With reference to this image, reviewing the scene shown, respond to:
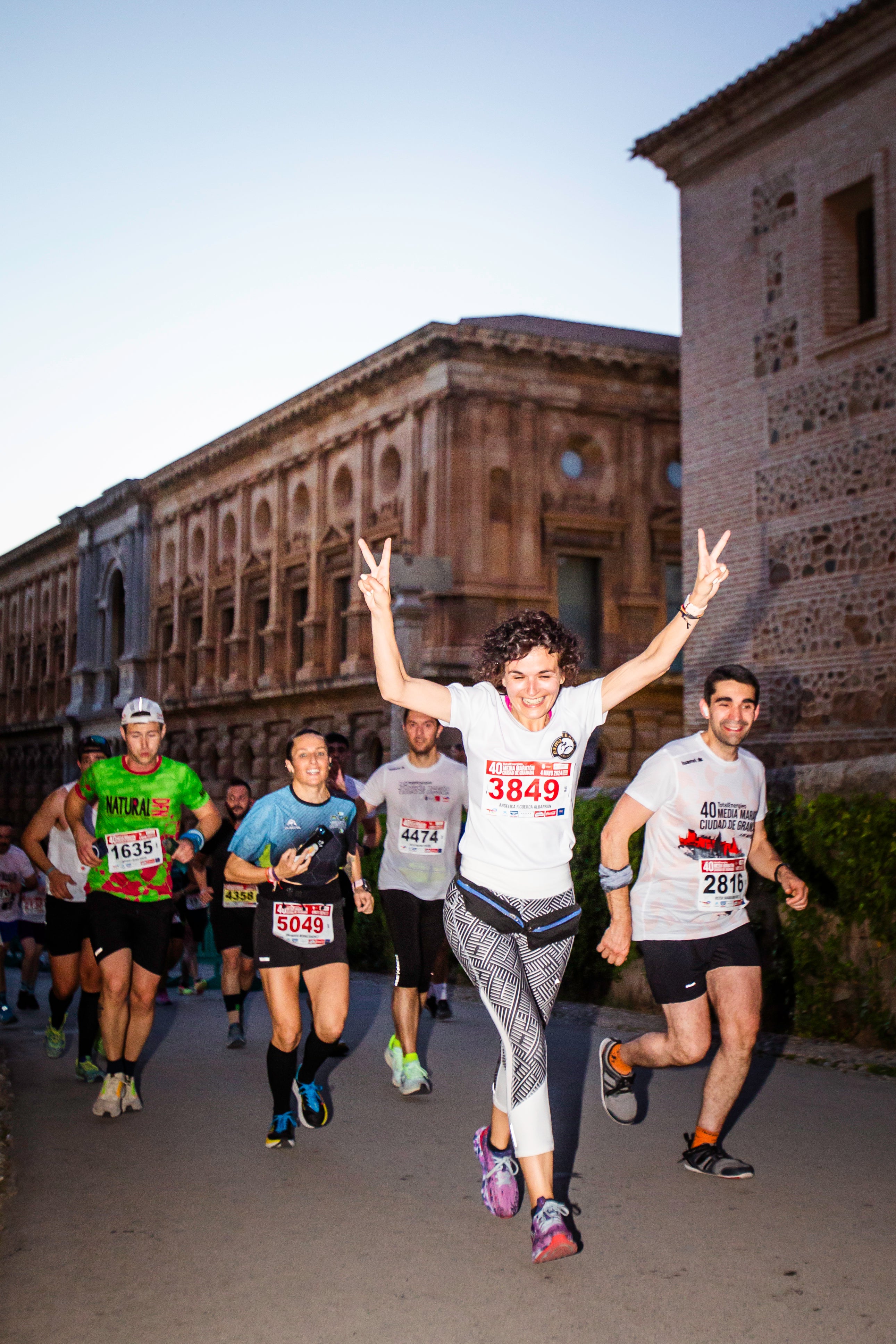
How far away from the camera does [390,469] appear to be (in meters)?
39.8

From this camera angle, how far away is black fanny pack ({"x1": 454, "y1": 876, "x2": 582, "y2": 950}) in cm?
521

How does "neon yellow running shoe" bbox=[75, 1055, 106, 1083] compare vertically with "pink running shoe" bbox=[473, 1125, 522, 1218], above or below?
below

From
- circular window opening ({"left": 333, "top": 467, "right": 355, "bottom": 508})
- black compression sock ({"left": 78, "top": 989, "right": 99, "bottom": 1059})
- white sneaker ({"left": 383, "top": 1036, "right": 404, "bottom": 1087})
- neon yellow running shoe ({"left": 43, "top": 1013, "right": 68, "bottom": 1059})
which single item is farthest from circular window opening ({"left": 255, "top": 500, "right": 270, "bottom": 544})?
white sneaker ({"left": 383, "top": 1036, "right": 404, "bottom": 1087})

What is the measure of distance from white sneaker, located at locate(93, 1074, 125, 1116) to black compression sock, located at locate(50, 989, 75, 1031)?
7.77 ft

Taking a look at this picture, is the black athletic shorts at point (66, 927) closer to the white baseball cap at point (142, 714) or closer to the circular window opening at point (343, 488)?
Result: the white baseball cap at point (142, 714)

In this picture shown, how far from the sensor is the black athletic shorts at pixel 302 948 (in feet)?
22.7

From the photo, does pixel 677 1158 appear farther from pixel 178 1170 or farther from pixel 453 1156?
pixel 178 1170

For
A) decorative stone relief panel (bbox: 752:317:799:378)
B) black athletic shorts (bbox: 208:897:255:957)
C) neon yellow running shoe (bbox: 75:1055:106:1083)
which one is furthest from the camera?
decorative stone relief panel (bbox: 752:317:799:378)

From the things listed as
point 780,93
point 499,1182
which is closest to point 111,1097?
point 499,1182

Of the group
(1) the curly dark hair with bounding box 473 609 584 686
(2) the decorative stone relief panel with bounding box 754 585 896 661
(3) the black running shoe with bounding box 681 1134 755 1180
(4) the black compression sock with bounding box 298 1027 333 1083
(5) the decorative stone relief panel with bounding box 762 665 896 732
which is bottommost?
(3) the black running shoe with bounding box 681 1134 755 1180

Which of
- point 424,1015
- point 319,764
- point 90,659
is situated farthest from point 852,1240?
point 90,659

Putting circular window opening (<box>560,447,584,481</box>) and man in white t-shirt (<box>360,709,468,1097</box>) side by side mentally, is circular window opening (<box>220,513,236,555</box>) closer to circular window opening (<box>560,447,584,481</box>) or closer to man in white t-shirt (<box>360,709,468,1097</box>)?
circular window opening (<box>560,447,584,481</box>)

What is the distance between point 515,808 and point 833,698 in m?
16.0

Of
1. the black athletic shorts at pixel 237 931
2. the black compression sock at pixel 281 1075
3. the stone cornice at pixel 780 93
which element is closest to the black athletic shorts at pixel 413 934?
the black compression sock at pixel 281 1075
